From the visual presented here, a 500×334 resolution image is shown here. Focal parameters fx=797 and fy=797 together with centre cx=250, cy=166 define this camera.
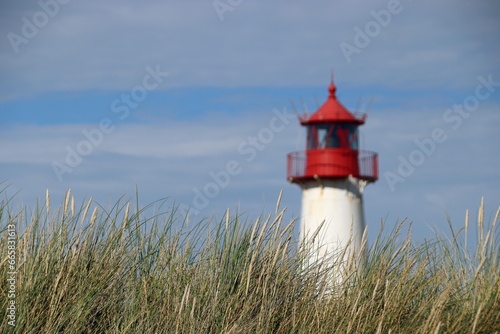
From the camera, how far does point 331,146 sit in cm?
1803

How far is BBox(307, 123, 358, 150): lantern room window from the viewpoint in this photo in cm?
1809

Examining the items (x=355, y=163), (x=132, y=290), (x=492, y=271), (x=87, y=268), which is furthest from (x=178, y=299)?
(x=355, y=163)

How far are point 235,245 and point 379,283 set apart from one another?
882 millimetres

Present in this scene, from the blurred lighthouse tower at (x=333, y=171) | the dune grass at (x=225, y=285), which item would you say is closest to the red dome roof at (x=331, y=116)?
the blurred lighthouse tower at (x=333, y=171)

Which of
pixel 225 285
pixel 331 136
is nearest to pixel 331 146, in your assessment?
pixel 331 136

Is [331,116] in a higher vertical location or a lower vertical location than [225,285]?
higher

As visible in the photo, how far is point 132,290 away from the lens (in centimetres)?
451

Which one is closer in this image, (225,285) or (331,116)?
(225,285)

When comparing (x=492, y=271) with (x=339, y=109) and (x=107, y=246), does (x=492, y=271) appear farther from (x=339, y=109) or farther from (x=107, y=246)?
(x=339, y=109)

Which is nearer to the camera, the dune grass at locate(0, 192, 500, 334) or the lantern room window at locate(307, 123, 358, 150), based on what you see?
the dune grass at locate(0, 192, 500, 334)

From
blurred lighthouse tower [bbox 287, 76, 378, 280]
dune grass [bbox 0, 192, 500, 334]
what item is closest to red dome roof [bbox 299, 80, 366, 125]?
blurred lighthouse tower [bbox 287, 76, 378, 280]

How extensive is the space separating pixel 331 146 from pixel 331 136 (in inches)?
11.4

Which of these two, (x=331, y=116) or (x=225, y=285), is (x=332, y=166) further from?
(x=225, y=285)

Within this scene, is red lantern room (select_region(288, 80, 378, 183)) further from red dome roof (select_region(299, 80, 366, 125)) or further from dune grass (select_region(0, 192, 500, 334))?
dune grass (select_region(0, 192, 500, 334))
